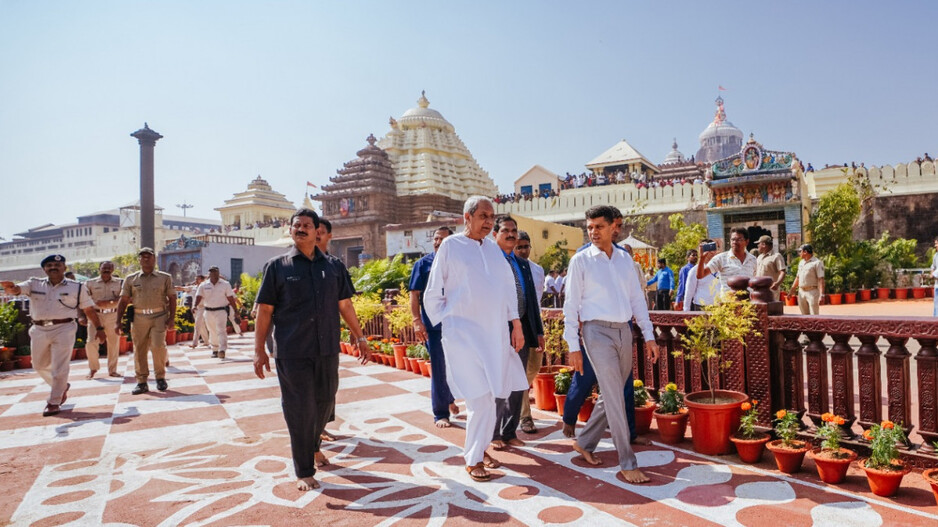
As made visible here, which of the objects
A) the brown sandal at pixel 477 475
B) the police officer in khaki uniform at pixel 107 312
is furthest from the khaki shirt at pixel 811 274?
the police officer in khaki uniform at pixel 107 312

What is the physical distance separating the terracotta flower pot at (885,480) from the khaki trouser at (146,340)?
6717mm

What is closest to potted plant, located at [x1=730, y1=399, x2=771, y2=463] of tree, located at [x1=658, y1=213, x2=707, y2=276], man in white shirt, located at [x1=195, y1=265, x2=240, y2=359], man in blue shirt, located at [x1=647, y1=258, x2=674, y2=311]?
man in blue shirt, located at [x1=647, y1=258, x2=674, y2=311]

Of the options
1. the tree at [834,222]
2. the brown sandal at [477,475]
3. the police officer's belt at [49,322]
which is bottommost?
the brown sandal at [477,475]

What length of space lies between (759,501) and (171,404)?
5.35 metres

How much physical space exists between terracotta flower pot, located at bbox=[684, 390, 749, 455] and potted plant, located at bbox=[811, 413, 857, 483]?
1.55 ft

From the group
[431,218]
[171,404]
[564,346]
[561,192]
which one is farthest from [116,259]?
[564,346]

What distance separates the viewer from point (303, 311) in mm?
3283

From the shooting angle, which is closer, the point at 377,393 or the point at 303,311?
the point at 303,311

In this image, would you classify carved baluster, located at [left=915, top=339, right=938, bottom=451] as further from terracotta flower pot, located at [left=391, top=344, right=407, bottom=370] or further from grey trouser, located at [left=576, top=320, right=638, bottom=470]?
terracotta flower pot, located at [left=391, top=344, right=407, bottom=370]

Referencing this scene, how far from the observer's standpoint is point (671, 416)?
3852 millimetres

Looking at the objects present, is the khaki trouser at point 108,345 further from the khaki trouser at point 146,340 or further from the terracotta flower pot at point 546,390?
the terracotta flower pot at point 546,390

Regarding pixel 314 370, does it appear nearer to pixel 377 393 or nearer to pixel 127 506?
pixel 127 506

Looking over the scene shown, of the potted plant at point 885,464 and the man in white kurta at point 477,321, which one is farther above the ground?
the man in white kurta at point 477,321

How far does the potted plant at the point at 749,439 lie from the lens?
3.36 m
